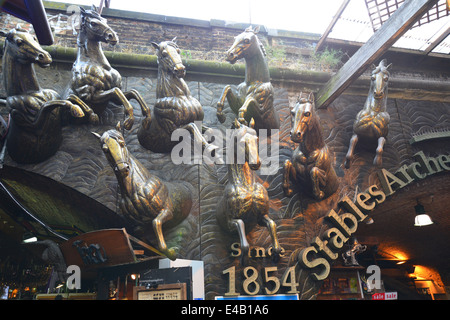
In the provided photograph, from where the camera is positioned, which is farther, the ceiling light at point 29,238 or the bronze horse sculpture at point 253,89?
the bronze horse sculpture at point 253,89

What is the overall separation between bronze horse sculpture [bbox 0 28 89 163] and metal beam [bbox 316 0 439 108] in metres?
3.07

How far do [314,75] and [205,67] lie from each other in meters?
1.62

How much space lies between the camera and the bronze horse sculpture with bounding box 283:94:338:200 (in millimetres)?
3865

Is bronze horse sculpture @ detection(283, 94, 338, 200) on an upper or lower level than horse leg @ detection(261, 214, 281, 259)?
upper

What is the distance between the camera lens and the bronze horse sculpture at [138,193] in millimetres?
3164

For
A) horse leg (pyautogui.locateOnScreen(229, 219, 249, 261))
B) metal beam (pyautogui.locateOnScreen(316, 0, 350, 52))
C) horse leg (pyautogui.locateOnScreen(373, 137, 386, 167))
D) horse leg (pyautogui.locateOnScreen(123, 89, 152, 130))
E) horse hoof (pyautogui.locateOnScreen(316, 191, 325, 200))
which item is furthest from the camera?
metal beam (pyautogui.locateOnScreen(316, 0, 350, 52))

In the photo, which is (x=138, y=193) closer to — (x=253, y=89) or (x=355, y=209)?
(x=253, y=89)

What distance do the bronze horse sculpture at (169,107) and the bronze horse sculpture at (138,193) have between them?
0.66 meters

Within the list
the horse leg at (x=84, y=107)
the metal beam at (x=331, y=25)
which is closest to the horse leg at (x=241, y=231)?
the horse leg at (x=84, y=107)

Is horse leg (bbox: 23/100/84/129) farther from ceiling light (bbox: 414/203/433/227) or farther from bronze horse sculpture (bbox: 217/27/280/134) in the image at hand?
ceiling light (bbox: 414/203/433/227)

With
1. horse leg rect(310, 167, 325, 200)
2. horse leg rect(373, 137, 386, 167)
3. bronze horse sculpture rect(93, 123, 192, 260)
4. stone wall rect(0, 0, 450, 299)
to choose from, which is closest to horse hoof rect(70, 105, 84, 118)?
bronze horse sculpture rect(93, 123, 192, 260)

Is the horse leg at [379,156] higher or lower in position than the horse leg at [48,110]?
lower

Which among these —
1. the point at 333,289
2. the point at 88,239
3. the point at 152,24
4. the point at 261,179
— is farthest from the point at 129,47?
the point at 333,289

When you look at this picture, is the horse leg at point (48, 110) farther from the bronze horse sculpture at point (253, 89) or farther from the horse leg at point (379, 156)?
the horse leg at point (379, 156)
